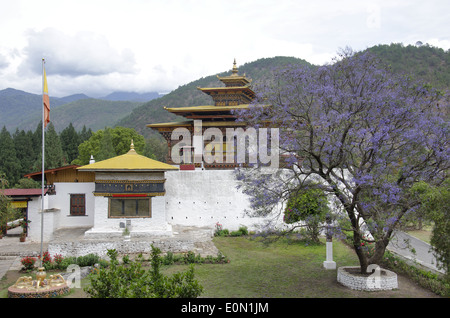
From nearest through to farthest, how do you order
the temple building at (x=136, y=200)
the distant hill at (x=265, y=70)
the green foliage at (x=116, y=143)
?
the temple building at (x=136, y=200), the green foliage at (x=116, y=143), the distant hill at (x=265, y=70)

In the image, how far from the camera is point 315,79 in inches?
456

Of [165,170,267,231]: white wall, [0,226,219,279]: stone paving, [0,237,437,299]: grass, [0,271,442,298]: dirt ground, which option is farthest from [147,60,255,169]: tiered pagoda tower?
[0,271,442,298]: dirt ground

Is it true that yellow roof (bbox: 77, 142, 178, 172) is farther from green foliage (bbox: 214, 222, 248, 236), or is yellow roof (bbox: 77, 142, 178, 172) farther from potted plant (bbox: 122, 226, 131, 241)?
green foliage (bbox: 214, 222, 248, 236)

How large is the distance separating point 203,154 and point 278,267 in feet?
37.5

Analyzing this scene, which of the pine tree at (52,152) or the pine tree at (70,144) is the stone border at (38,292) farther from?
the pine tree at (70,144)

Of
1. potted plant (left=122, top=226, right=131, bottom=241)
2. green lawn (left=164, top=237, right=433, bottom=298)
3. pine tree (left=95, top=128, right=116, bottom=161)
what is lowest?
green lawn (left=164, top=237, right=433, bottom=298)

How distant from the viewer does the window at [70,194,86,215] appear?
18.6 metres

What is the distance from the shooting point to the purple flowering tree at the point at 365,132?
10539mm

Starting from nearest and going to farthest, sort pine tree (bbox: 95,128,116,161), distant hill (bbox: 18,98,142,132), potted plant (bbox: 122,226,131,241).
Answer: potted plant (bbox: 122,226,131,241) < pine tree (bbox: 95,128,116,161) < distant hill (bbox: 18,98,142,132)

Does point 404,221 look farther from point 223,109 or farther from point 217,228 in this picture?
point 223,109

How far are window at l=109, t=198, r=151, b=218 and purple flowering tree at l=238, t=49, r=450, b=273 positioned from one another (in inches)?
280

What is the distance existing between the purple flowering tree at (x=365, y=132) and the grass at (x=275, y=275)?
1.28 m

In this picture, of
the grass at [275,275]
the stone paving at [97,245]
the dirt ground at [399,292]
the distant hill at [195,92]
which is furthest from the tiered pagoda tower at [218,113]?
the dirt ground at [399,292]

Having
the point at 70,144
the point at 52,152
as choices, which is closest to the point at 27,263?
the point at 52,152
